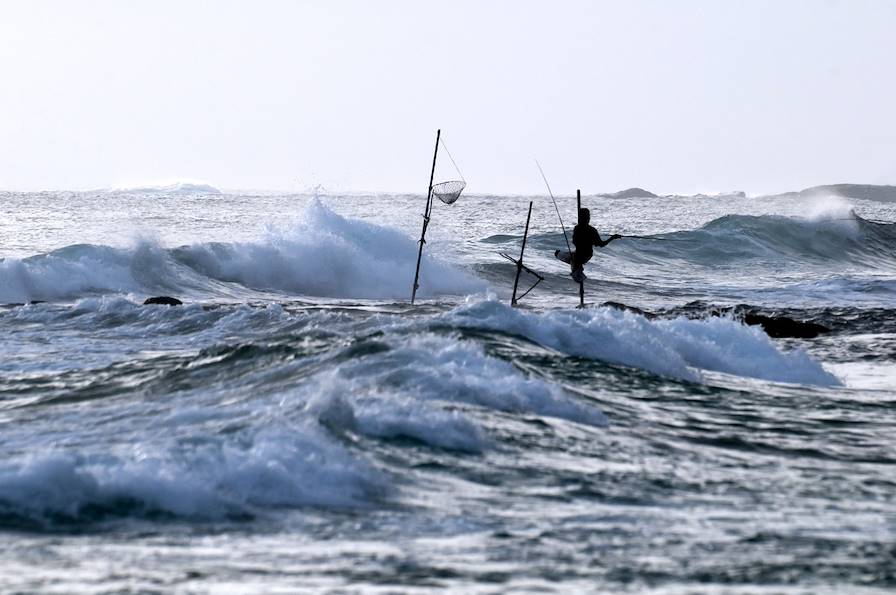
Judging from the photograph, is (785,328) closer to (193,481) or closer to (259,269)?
(193,481)

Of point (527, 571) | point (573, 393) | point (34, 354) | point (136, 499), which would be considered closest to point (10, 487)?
point (136, 499)

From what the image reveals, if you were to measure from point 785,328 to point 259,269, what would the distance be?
1415 cm

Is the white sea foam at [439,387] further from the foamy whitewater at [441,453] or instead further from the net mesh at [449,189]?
the net mesh at [449,189]

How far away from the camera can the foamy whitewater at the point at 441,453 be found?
17.4 feet

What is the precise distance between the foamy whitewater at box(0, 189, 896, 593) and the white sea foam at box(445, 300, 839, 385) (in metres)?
0.03

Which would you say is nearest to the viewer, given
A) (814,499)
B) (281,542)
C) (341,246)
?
(281,542)

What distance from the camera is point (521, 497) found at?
21.1 ft

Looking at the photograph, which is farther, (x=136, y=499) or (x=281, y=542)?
(x=136, y=499)

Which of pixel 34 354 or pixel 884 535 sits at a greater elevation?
pixel 884 535

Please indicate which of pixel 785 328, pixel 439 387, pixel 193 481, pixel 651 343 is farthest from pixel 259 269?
pixel 193 481

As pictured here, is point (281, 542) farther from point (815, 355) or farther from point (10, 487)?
point (815, 355)

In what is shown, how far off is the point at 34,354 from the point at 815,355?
8.20 m

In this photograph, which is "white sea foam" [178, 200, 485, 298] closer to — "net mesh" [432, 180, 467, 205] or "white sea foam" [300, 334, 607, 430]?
"net mesh" [432, 180, 467, 205]

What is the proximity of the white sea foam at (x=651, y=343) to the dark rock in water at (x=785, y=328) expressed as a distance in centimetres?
283
